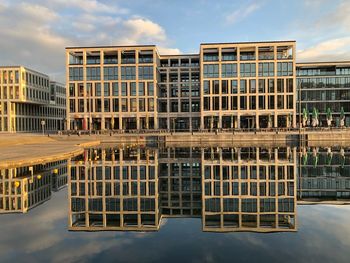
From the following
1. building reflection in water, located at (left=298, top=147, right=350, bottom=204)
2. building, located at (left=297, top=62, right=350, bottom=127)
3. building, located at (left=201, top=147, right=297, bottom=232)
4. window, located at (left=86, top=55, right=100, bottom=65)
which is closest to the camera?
building, located at (left=201, top=147, right=297, bottom=232)

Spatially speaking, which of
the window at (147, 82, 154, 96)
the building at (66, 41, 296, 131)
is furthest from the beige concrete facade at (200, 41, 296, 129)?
the window at (147, 82, 154, 96)

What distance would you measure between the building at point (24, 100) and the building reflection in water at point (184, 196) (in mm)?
74280

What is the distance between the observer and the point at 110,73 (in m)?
89.3

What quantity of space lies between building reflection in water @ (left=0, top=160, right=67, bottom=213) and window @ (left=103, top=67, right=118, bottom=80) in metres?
62.1

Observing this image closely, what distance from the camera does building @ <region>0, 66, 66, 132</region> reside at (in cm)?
9738

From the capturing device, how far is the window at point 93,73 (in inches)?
3526

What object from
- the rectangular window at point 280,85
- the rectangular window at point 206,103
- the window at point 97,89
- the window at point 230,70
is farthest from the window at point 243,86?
the window at point 97,89

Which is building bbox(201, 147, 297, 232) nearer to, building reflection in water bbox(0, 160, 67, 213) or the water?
the water

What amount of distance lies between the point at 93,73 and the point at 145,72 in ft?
50.7

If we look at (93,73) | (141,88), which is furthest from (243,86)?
(93,73)

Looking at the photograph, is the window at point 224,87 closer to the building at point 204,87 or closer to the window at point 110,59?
the building at point 204,87

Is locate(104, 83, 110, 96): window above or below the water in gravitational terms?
above

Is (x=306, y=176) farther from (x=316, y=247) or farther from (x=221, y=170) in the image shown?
(x=316, y=247)

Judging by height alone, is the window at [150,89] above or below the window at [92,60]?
below
